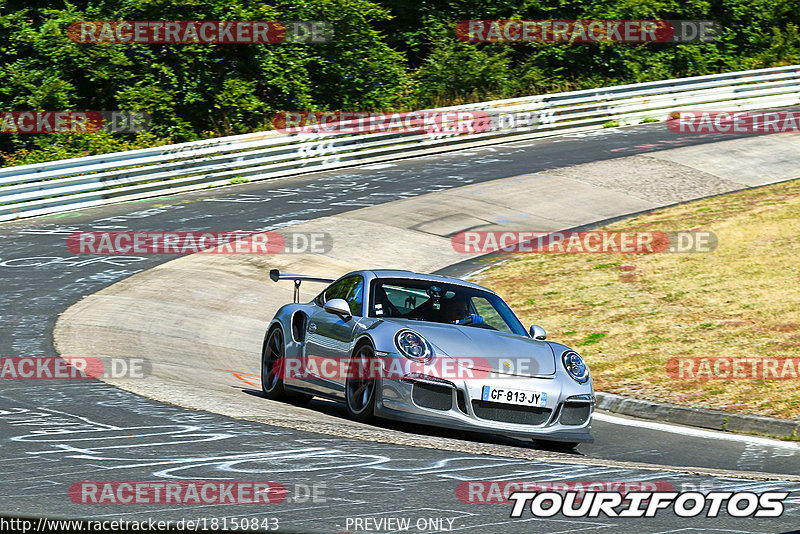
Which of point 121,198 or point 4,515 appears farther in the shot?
point 121,198

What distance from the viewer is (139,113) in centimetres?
3005

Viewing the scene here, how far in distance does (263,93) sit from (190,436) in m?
26.9

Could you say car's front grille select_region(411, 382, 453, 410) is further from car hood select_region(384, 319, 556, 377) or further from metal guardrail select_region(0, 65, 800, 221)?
metal guardrail select_region(0, 65, 800, 221)

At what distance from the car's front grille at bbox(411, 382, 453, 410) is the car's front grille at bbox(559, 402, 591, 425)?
99 cm

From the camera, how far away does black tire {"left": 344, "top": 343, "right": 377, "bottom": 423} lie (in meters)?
8.17

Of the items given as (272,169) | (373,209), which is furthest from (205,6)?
(373,209)

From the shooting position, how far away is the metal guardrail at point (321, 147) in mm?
21484

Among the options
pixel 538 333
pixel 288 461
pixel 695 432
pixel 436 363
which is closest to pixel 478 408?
pixel 436 363

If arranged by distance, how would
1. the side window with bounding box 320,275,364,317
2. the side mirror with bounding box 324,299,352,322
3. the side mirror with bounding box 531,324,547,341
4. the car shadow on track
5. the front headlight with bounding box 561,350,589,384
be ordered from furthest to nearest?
the side window with bounding box 320,275,364,317 < the side mirror with bounding box 531,324,547,341 < the side mirror with bounding box 324,299,352,322 < the front headlight with bounding box 561,350,589,384 < the car shadow on track

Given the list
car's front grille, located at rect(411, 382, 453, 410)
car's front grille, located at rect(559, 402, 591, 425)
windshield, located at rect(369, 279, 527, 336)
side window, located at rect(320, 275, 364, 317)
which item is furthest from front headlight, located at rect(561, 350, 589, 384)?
side window, located at rect(320, 275, 364, 317)

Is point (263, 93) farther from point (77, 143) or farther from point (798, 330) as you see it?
point (798, 330)

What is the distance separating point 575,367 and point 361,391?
1.80 m

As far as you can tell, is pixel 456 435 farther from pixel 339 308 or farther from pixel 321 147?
pixel 321 147

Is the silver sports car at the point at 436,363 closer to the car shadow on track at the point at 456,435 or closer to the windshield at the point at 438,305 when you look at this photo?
the windshield at the point at 438,305
